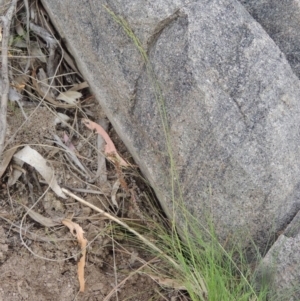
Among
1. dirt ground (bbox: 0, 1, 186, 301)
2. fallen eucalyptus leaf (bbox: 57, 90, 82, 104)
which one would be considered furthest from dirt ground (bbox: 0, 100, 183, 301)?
fallen eucalyptus leaf (bbox: 57, 90, 82, 104)

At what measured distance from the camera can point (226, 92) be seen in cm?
156

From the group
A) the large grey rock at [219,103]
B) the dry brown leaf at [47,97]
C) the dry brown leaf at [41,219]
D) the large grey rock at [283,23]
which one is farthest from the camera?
the dry brown leaf at [47,97]

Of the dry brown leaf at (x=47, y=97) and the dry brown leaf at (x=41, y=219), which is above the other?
the dry brown leaf at (x=47, y=97)

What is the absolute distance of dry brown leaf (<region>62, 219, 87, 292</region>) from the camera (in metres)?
1.77

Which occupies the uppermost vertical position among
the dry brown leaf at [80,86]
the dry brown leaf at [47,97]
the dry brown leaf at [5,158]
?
the dry brown leaf at [80,86]

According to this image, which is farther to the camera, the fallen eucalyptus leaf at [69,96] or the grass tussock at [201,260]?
the fallen eucalyptus leaf at [69,96]

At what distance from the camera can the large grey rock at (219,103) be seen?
1.56 meters

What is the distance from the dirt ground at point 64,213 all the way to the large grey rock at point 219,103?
28cm

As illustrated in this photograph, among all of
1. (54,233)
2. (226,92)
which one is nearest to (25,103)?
(54,233)

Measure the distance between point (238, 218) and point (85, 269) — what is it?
0.54 metres

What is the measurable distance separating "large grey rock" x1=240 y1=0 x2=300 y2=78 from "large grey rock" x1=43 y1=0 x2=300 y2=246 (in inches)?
6.5

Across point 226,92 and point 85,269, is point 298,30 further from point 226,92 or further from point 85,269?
point 85,269

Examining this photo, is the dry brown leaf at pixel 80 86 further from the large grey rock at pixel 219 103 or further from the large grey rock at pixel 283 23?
the large grey rock at pixel 283 23

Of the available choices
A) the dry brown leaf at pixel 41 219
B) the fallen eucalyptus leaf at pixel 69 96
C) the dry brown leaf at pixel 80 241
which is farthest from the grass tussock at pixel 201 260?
the fallen eucalyptus leaf at pixel 69 96
